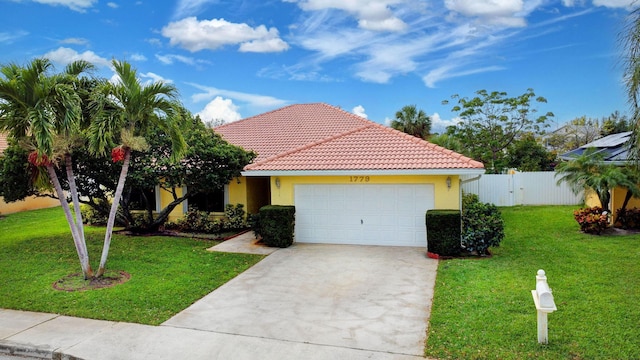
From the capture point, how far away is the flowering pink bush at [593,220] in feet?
47.1

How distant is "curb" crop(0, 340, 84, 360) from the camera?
6424 millimetres

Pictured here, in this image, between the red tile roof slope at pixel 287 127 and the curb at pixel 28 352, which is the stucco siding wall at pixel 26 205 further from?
the curb at pixel 28 352

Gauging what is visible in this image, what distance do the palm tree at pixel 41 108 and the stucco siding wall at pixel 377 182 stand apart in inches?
251

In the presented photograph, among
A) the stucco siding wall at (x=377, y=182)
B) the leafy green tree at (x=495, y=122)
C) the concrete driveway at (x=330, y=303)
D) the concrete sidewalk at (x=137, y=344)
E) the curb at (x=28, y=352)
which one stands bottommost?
the curb at (x=28, y=352)

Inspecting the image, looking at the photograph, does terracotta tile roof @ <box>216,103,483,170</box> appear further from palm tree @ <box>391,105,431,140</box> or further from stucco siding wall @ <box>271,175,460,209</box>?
palm tree @ <box>391,105,431,140</box>

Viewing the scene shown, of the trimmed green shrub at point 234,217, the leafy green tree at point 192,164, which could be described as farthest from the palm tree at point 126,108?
the trimmed green shrub at point 234,217

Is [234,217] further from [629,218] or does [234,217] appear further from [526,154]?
[526,154]

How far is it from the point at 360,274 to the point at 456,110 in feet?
82.3

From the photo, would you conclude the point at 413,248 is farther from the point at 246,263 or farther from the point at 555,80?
the point at 555,80

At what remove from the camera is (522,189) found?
74.4ft

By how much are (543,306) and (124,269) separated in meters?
9.60

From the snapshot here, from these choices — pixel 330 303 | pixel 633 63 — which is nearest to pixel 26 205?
pixel 330 303

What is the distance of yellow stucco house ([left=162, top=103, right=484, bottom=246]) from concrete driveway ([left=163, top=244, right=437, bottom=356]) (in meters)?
1.47

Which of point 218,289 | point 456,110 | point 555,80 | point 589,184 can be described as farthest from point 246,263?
point 456,110
